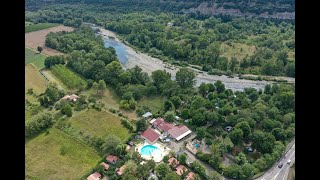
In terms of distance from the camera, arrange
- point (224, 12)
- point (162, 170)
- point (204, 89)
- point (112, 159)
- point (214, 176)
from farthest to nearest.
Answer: point (224, 12), point (204, 89), point (112, 159), point (162, 170), point (214, 176)

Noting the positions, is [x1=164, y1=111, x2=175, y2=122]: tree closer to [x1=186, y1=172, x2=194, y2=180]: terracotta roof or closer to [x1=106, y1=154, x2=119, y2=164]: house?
[x1=106, y1=154, x2=119, y2=164]: house

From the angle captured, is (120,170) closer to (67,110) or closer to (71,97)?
(67,110)

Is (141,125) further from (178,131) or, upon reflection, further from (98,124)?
(98,124)

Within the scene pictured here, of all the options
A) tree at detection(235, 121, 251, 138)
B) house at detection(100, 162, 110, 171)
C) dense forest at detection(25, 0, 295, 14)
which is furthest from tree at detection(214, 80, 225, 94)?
dense forest at detection(25, 0, 295, 14)

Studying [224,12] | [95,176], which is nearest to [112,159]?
[95,176]

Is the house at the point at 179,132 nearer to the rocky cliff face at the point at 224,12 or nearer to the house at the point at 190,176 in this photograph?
the house at the point at 190,176

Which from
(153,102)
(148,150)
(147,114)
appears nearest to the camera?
(148,150)

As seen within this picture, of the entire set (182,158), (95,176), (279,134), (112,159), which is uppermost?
(279,134)

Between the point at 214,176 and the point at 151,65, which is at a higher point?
the point at 151,65

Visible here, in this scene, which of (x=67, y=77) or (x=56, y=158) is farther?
(x=67, y=77)
